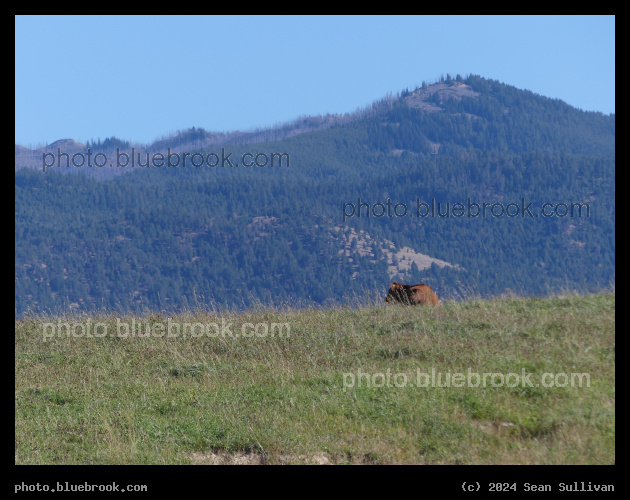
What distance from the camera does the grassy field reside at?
384 inches

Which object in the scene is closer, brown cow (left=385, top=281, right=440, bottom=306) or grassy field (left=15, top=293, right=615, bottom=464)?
grassy field (left=15, top=293, right=615, bottom=464)

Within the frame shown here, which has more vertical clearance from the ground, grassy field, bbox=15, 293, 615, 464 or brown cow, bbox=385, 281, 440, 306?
brown cow, bbox=385, 281, 440, 306

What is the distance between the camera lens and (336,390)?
38.3 ft

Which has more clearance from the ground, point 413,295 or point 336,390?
point 413,295

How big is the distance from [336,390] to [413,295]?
763 cm

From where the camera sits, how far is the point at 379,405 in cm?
1086

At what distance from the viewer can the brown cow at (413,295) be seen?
18734 mm

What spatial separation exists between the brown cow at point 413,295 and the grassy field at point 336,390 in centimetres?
199

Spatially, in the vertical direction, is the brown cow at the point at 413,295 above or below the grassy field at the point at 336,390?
above

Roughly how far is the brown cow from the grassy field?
1.99m

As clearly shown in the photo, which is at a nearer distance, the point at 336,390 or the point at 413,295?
the point at 336,390

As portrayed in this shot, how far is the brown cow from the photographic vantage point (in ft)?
61.5
